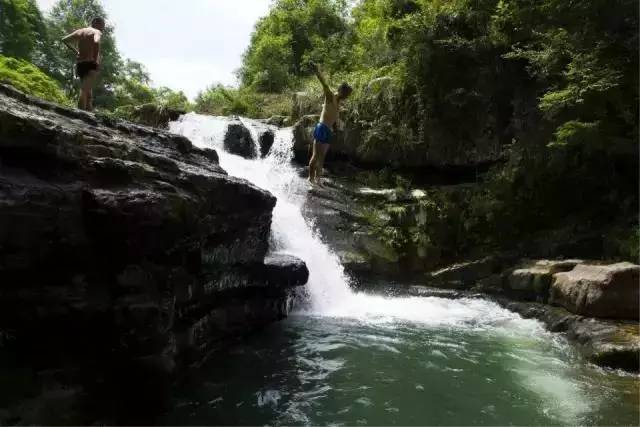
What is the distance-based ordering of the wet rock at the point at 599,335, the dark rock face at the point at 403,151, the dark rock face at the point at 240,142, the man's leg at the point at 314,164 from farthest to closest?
the dark rock face at the point at 240,142, the dark rock face at the point at 403,151, the man's leg at the point at 314,164, the wet rock at the point at 599,335

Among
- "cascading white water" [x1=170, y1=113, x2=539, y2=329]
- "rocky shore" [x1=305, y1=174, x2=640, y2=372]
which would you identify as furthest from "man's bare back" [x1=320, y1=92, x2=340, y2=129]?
"rocky shore" [x1=305, y1=174, x2=640, y2=372]

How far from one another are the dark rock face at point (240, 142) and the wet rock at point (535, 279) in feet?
31.3

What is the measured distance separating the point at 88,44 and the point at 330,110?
16.3ft

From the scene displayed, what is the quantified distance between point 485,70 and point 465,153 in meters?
2.37

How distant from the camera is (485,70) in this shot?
12.7m

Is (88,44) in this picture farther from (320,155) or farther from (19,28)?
(19,28)

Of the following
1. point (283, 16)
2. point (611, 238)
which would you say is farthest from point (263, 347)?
point (283, 16)

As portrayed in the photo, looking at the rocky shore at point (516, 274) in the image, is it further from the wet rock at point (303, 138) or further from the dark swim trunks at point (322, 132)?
the dark swim trunks at point (322, 132)

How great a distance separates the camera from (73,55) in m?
33.9

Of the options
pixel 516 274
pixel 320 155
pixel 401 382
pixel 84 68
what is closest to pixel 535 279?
pixel 516 274

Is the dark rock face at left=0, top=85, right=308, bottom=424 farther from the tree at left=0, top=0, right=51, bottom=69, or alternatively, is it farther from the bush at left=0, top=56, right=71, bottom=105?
the tree at left=0, top=0, right=51, bottom=69

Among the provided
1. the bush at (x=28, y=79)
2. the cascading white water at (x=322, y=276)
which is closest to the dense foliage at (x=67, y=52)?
the bush at (x=28, y=79)

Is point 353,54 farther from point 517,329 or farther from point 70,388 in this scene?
point 70,388

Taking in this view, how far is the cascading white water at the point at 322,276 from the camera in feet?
28.0
